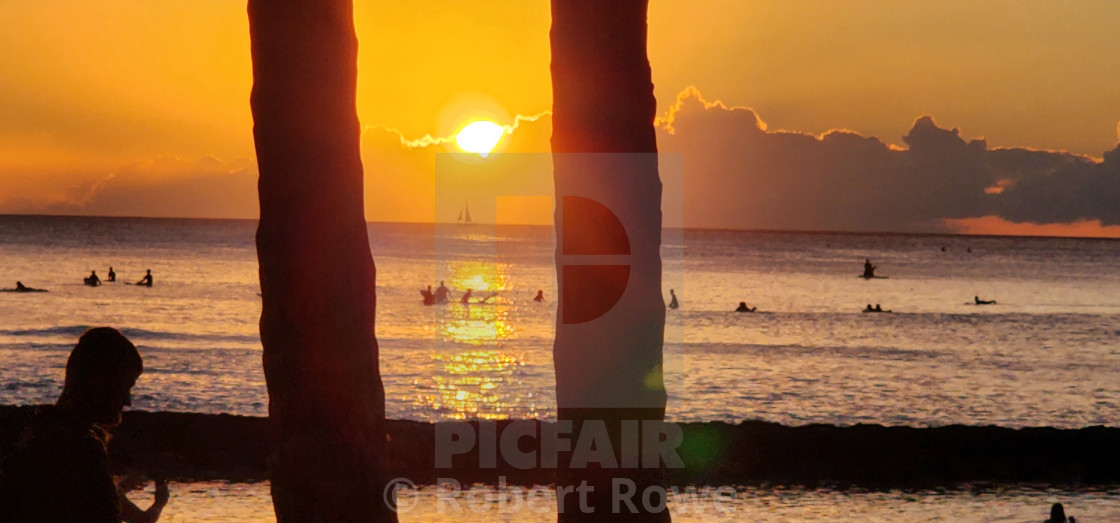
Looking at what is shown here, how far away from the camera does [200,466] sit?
45.3 feet

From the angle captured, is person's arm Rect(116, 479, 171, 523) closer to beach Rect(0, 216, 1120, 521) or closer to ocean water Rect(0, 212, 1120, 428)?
beach Rect(0, 216, 1120, 521)

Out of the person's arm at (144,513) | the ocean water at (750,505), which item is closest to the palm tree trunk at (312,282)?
the person's arm at (144,513)

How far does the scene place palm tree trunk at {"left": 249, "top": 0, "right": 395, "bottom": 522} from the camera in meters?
5.82

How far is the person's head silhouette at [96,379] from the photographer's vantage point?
125 inches

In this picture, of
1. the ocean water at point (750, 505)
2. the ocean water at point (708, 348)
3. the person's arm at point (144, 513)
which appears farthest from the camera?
the ocean water at point (708, 348)

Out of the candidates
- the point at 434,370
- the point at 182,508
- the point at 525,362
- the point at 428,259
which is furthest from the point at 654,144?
the point at 428,259

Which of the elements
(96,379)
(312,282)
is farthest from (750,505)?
(96,379)

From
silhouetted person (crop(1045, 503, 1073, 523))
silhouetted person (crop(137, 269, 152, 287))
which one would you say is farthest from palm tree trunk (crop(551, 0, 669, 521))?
silhouetted person (crop(137, 269, 152, 287))

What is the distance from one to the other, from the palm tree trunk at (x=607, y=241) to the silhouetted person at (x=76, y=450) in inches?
123

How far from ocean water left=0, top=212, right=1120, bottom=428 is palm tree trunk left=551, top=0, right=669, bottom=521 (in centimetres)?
1386

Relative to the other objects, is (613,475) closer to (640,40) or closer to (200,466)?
(640,40)

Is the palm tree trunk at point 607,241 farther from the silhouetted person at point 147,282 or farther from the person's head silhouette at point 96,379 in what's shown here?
the silhouetted person at point 147,282

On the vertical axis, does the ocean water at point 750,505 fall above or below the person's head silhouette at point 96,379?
below

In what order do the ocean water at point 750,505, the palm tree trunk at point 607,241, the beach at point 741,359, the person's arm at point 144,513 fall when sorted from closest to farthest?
the person's arm at point 144,513, the palm tree trunk at point 607,241, the ocean water at point 750,505, the beach at point 741,359
